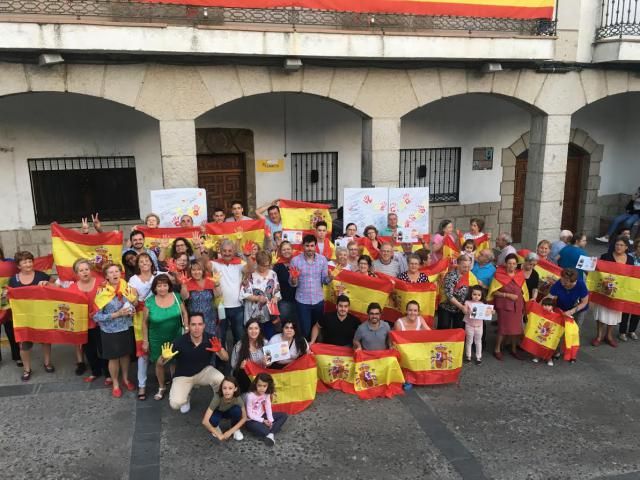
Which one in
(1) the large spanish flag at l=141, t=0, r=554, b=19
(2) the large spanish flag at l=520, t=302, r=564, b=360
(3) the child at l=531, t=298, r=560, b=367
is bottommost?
(2) the large spanish flag at l=520, t=302, r=564, b=360

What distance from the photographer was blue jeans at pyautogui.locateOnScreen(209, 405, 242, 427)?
5516mm

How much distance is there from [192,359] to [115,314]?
1.07m

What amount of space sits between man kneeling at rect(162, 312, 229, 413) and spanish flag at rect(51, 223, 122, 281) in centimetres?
210

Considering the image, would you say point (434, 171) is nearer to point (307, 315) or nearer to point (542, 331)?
point (542, 331)

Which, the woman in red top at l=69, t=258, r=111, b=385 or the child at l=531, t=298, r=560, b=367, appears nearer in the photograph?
the woman in red top at l=69, t=258, r=111, b=385

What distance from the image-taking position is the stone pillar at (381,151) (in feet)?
33.0

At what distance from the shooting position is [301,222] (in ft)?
29.0

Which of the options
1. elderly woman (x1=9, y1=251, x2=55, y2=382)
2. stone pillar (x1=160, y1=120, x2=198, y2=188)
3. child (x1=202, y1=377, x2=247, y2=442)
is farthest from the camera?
A: stone pillar (x1=160, y1=120, x2=198, y2=188)

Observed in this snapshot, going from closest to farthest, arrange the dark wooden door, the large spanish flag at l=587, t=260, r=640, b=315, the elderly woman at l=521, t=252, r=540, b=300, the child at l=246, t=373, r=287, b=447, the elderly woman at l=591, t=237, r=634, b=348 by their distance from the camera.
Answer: the child at l=246, t=373, r=287, b=447 → the elderly woman at l=521, t=252, r=540, b=300 → the large spanish flag at l=587, t=260, r=640, b=315 → the elderly woman at l=591, t=237, r=634, b=348 → the dark wooden door

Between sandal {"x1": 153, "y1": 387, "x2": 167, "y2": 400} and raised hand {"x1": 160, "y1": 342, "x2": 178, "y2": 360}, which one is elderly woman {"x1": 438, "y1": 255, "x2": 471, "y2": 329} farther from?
sandal {"x1": 153, "y1": 387, "x2": 167, "y2": 400}

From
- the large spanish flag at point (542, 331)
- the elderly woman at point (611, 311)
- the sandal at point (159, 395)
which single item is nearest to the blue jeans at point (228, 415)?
the sandal at point (159, 395)

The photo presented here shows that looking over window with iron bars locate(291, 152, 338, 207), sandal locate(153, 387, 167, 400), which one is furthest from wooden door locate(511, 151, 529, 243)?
sandal locate(153, 387, 167, 400)

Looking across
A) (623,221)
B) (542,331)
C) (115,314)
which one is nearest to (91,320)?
(115,314)

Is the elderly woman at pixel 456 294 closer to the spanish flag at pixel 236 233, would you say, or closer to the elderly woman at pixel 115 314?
the spanish flag at pixel 236 233
